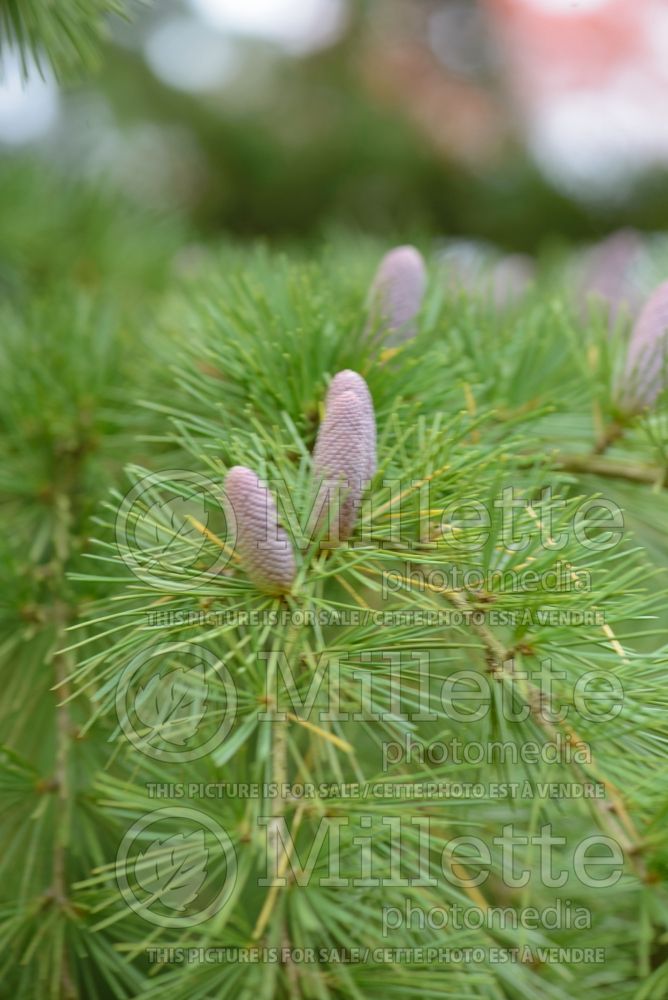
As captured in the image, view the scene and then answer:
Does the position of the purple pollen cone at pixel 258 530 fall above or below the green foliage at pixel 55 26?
below

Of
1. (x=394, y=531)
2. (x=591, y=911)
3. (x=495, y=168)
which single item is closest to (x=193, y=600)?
(x=394, y=531)

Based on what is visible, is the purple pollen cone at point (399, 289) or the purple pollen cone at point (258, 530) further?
the purple pollen cone at point (399, 289)

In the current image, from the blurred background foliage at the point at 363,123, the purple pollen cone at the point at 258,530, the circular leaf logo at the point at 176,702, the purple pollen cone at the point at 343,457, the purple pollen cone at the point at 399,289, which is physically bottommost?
the circular leaf logo at the point at 176,702

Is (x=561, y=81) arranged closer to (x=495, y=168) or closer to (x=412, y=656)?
(x=495, y=168)

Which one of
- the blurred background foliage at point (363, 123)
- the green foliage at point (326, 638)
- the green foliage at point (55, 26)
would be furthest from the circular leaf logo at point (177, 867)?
the blurred background foliage at point (363, 123)

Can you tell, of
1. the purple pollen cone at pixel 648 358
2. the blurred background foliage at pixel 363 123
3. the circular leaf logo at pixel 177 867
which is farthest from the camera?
the blurred background foliage at pixel 363 123

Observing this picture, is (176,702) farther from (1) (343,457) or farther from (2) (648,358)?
(2) (648,358)

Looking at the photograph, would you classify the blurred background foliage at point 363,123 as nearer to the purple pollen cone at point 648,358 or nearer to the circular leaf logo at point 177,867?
the purple pollen cone at point 648,358

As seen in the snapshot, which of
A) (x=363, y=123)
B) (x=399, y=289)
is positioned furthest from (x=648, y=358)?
(x=363, y=123)

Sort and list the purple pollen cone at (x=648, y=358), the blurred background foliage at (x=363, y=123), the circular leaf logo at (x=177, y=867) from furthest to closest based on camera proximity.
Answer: the blurred background foliage at (x=363, y=123) < the purple pollen cone at (x=648, y=358) < the circular leaf logo at (x=177, y=867)
